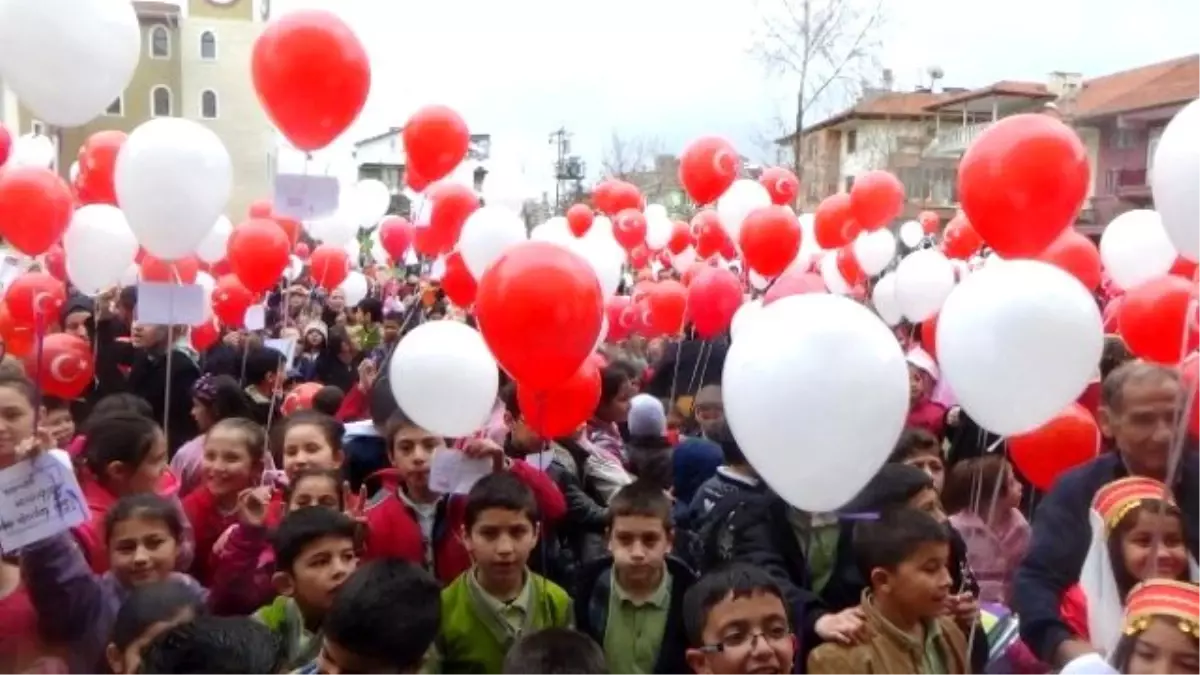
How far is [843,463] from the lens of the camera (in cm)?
252

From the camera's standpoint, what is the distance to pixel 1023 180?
124 inches

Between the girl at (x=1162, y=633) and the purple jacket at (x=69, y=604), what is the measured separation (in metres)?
1.96

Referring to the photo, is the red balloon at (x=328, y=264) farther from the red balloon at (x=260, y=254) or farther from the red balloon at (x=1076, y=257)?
the red balloon at (x=1076, y=257)

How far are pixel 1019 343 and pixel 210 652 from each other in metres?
1.91

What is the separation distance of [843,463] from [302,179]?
6.43 ft

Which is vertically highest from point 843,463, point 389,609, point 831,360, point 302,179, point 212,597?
point 302,179

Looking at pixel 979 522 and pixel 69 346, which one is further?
pixel 69 346

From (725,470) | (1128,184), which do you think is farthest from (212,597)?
(1128,184)

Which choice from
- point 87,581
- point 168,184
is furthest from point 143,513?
point 168,184

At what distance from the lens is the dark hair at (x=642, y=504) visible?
3092 mm

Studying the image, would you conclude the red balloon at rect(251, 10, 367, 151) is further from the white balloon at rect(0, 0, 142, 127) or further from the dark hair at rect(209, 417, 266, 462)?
the dark hair at rect(209, 417, 266, 462)

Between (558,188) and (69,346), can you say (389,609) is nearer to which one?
(69,346)

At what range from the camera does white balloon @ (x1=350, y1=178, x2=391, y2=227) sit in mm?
8227

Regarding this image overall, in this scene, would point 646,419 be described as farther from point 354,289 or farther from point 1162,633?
point 354,289
